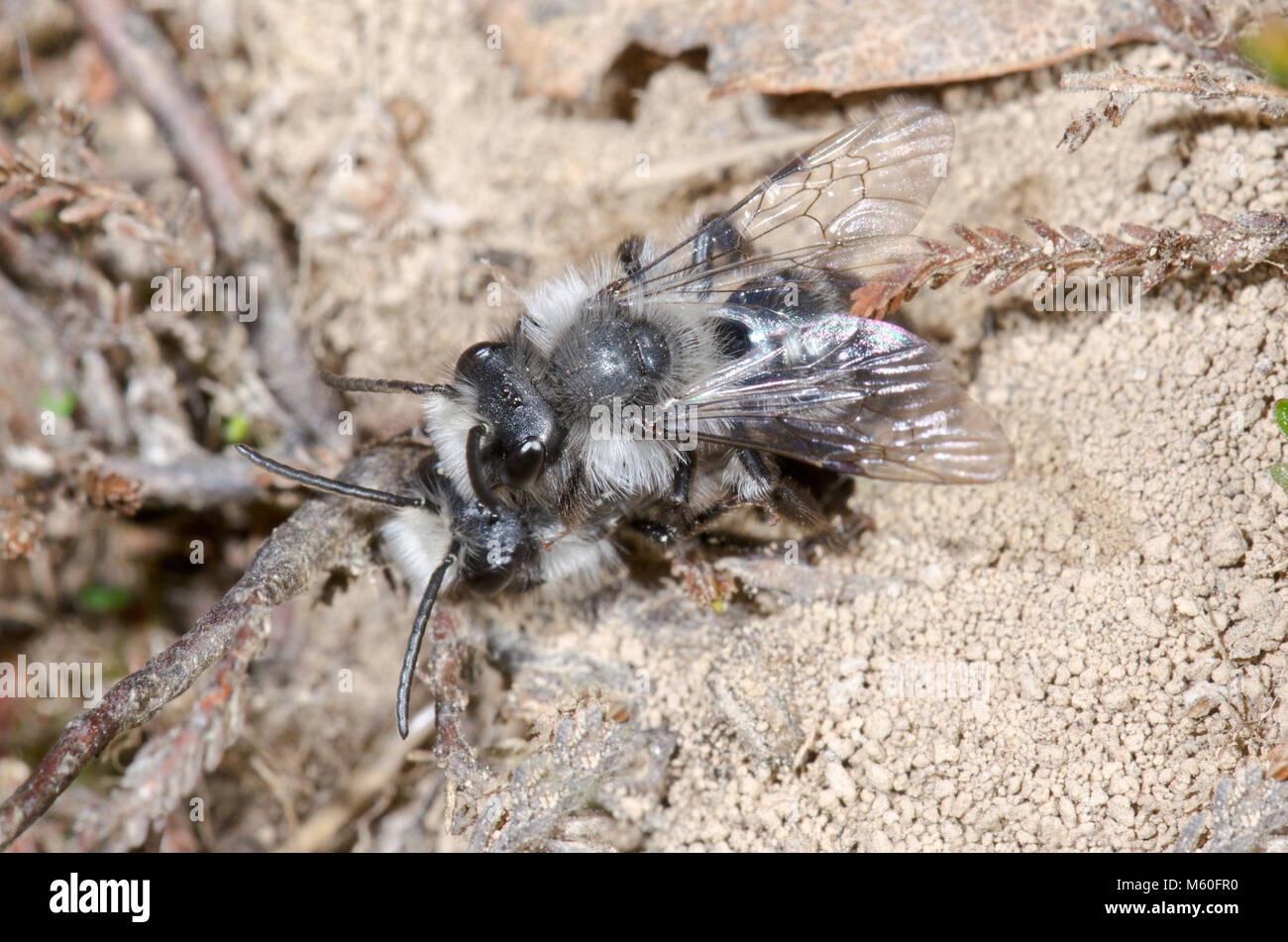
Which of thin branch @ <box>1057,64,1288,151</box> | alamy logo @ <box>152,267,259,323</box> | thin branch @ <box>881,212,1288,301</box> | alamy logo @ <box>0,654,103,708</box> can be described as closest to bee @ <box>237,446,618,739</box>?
alamy logo @ <box>152,267,259,323</box>

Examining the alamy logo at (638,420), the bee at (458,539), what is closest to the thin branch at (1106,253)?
the alamy logo at (638,420)

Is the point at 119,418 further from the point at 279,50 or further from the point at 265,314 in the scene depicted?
the point at 279,50

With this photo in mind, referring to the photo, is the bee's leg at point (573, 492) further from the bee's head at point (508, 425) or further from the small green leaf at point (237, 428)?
the small green leaf at point (237, 428)

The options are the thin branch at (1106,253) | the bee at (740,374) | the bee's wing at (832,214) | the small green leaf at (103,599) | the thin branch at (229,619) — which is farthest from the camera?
the small green leaf at (103,599)

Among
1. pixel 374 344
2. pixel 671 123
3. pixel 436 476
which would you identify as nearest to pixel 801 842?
pixel 436 476

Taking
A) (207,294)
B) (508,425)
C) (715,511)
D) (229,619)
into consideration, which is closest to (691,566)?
(715,511)

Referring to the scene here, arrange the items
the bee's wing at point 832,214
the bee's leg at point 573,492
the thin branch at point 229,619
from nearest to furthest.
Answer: the thin branch at point 229,619
the bee's leg at point 573,492
the bee's wing at point 832,214
